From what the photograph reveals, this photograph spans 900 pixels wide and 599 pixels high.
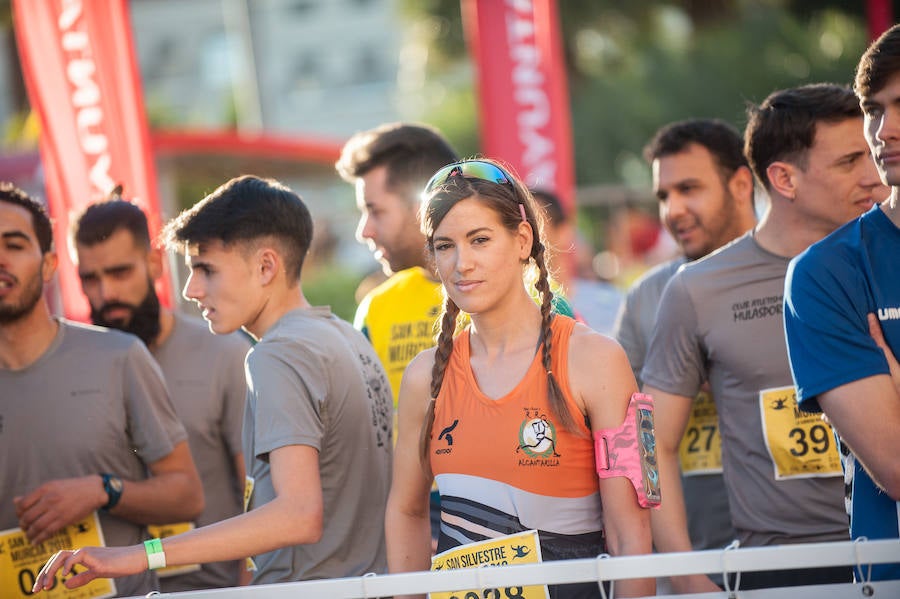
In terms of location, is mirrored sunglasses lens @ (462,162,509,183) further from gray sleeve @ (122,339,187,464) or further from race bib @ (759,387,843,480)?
gray sleeve @ (122,339,187,464)

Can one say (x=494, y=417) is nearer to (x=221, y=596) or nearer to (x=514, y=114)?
(x=221, y=596)

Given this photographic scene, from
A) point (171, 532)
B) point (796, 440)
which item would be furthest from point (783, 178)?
point (171, 532)

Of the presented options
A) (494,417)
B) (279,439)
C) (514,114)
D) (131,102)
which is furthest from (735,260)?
(514,114)

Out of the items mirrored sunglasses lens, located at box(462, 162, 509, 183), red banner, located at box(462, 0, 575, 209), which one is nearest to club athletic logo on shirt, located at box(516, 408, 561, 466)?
mirrored sunglasses lens, located at box(462, 162, 509, 183)

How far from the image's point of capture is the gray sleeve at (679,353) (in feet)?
12.7

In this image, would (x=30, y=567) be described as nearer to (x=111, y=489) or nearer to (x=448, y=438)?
(x=111, y=489)

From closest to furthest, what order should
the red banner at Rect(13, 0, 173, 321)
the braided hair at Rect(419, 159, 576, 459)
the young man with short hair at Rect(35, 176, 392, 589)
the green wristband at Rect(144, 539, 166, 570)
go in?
the green wristband at Rect(144, 539, 166, 570), the young man with short hair at Rect(35, 176, 392, 589), the braided hair at Rect(419, 159, 576, 459), the red banner at Rect(13, 0, 173, 321)

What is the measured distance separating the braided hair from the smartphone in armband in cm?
26

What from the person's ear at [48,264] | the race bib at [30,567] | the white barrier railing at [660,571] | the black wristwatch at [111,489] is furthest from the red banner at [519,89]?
the white barrier railing at [660,571]

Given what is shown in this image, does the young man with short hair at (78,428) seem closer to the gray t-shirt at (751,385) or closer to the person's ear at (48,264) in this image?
the person's ear at (48,264)

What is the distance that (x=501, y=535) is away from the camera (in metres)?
2.88

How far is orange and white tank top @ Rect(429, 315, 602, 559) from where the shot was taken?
2865mm

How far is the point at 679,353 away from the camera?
152 inches

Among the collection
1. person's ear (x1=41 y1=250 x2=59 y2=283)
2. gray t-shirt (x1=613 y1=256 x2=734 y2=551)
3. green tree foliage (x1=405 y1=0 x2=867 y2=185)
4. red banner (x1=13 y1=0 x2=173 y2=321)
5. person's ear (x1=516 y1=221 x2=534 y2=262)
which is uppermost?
green tree foliage (x1=405 y1=0 x2=867 y2=185)
